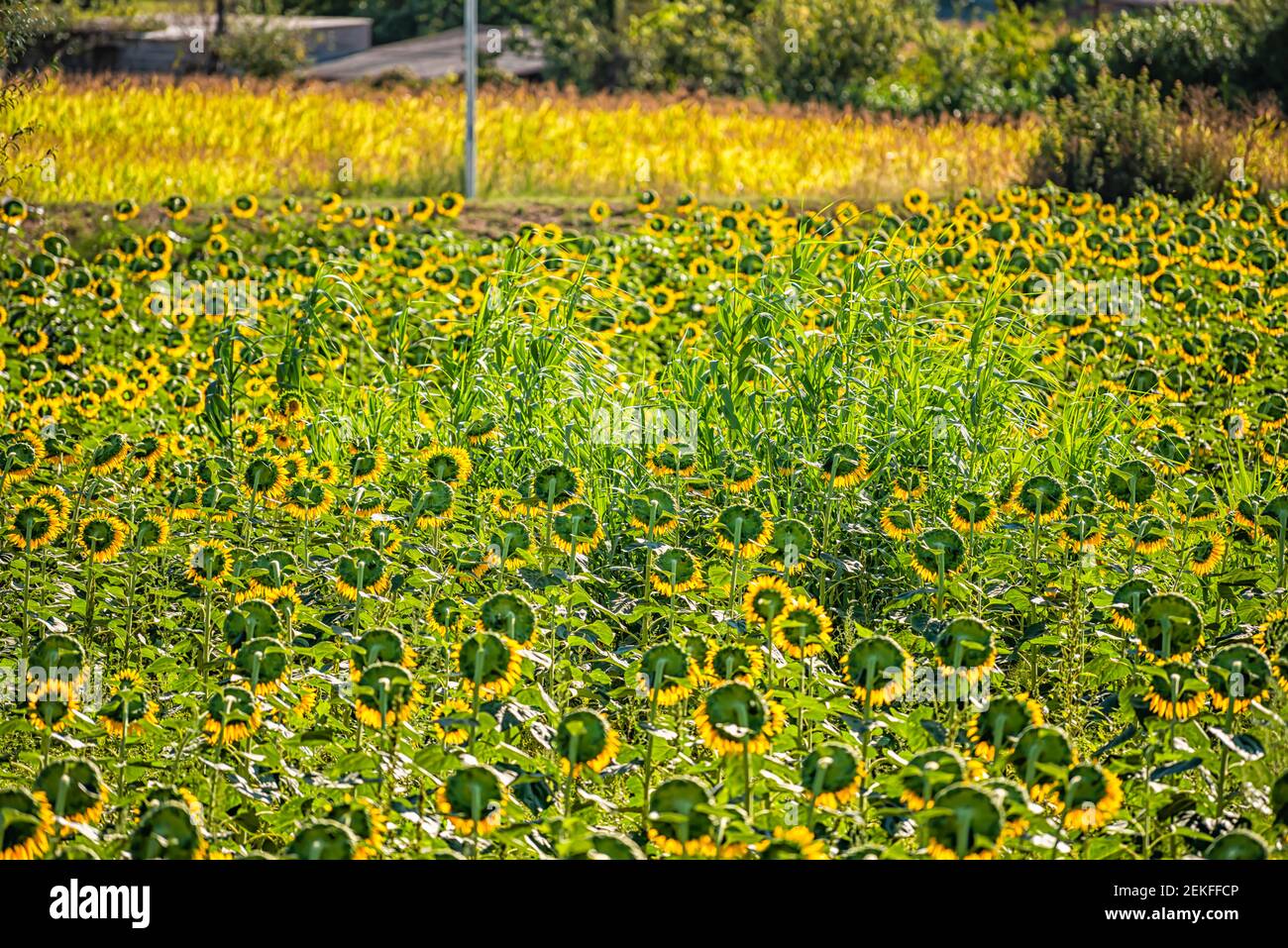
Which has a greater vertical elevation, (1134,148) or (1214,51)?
(1214,51)

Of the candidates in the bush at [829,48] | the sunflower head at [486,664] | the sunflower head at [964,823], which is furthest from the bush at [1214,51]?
the sunflower head at [964,823]

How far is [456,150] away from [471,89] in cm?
173

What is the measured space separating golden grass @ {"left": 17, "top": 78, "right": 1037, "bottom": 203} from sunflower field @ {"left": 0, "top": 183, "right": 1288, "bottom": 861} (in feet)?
15.3

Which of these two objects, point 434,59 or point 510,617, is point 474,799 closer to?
point 510,617

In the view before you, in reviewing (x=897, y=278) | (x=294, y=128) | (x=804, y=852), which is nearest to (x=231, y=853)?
(x=804, y=852)

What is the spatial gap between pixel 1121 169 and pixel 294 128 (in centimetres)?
721

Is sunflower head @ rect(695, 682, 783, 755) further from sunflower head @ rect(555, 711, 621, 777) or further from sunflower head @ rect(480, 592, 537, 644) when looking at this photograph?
sunflower head @ rect(480, 592, 537, 644)

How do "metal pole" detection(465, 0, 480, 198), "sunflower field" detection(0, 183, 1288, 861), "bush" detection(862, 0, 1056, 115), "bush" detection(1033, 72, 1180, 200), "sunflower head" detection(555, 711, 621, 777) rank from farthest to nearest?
"bush" detection(862, 0, 1056, 115)
"bush" detection(1033, 72, 1180, 200)
"metal pole" detection(465, 0, 480, 198)
"sunflower field" detection(0, 183, 1288, 861)
"sunflower head" detection(555, 711, 621, 777)

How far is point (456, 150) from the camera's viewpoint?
530 inches

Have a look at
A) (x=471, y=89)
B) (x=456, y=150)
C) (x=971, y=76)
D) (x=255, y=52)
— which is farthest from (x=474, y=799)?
(x=255, y=52)

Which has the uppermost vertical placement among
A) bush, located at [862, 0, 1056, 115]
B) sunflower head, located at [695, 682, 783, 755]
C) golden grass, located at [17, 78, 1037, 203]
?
bush, located at [862, 0, 1056, 115]

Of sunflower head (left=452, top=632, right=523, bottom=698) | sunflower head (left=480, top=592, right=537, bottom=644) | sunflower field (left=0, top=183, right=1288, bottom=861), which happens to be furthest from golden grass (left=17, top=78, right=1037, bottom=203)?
sunflower head (left=452, top=632, right=523, bottom=698)

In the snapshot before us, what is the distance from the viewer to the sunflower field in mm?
2846

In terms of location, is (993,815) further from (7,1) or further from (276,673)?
(7,1)
